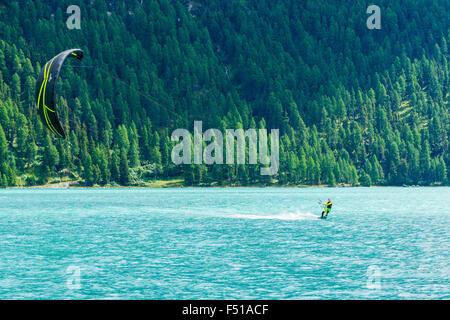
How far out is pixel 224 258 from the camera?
172ft

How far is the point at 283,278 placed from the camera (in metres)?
43.1

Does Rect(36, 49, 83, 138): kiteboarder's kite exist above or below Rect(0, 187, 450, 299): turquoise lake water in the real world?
above

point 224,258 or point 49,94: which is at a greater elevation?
point 49,94

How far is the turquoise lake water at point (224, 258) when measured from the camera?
3941cm

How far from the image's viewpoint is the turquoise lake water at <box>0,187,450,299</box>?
1551 inches

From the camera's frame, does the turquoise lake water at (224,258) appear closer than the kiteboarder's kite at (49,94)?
Yes

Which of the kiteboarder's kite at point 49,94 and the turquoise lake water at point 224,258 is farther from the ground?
the kiteboarder's kite at point 49,94

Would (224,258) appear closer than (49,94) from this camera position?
No

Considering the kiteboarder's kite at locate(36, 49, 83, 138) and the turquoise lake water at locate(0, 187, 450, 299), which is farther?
the kiteboarder's kite at locate(36, 49, 83, 138)
